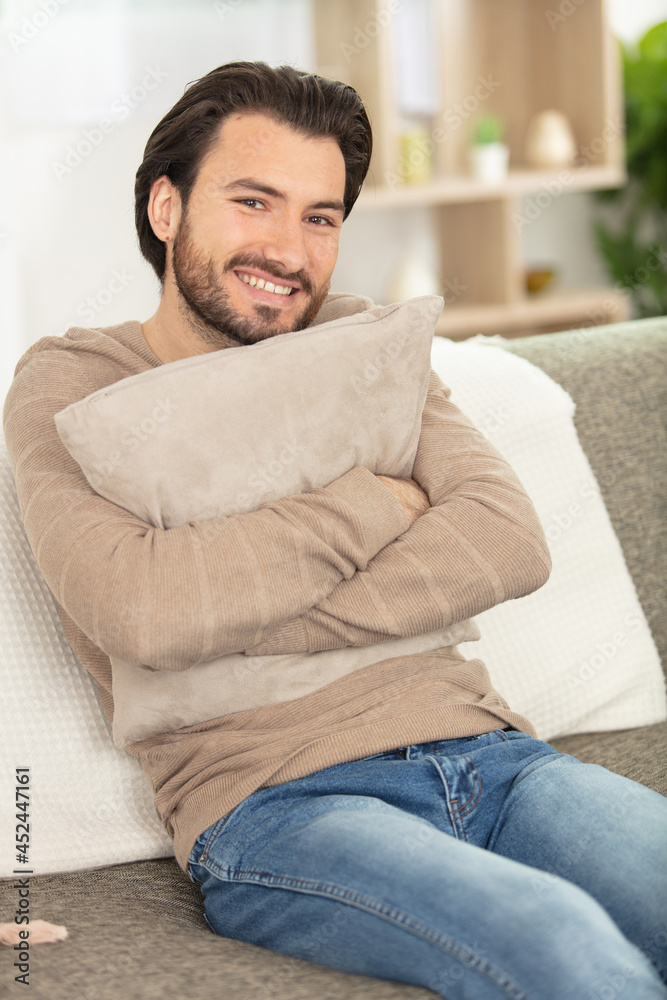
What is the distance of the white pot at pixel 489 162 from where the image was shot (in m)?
3.69

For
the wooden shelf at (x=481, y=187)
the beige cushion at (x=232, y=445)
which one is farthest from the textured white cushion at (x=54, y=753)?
the wooden shelf at (x=481, y=187)

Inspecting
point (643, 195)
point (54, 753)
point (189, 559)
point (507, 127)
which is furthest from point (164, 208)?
point (643, 195)

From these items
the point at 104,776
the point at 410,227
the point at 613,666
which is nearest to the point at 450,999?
the point at 104,776

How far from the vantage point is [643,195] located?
427 cm

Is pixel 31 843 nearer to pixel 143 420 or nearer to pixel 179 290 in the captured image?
pixel 143 420

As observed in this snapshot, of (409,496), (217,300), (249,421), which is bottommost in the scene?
(409,496)

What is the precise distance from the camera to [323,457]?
1.14m

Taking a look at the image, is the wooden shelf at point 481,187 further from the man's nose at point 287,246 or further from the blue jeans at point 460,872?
the blue jeans at point 460,872

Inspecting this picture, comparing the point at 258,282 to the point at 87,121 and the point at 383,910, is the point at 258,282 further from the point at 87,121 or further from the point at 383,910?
the point at 87,121

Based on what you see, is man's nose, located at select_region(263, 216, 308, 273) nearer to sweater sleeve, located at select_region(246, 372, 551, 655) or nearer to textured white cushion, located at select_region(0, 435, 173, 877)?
sweater sleeve, located at select_region(246, 372, 551, 655)

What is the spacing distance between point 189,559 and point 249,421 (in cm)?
17

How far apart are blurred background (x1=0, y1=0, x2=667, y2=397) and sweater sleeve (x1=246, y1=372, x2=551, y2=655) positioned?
8.20 ft

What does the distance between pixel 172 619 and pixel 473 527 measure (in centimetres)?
35

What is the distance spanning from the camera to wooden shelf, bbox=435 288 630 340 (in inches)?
147
